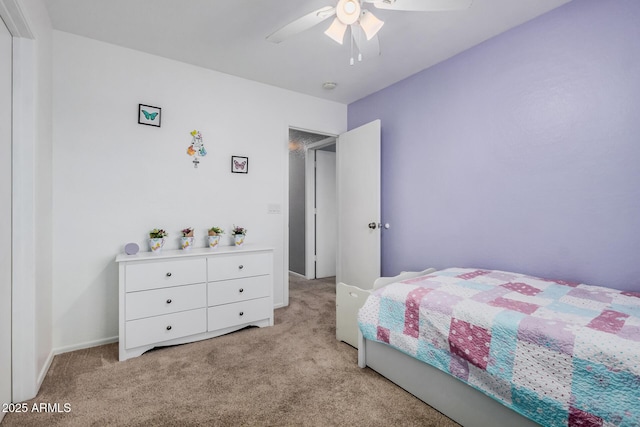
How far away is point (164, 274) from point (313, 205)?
111 inches

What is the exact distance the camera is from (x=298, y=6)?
6.63 ft

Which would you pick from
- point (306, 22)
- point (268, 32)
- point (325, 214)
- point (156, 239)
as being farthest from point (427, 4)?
point (325, 214)

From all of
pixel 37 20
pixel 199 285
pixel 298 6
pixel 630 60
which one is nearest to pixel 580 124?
pixel 630 60

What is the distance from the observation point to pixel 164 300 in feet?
7.59

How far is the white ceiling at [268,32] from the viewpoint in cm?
205

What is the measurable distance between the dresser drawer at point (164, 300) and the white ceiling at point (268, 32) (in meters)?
1.95

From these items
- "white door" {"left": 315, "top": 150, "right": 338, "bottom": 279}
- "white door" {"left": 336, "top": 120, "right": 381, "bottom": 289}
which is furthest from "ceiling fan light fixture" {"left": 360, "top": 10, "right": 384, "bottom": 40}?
"white door" {"left": 315, "top": 150, "right": 338, "bottom": 279}

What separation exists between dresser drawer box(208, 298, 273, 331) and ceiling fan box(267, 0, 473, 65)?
2.06 meters

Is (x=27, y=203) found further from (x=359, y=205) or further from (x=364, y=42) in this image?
(x=359, y=205)

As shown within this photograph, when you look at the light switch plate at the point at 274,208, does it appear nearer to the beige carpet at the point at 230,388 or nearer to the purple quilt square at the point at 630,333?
the beige carpet at the point at 230,388

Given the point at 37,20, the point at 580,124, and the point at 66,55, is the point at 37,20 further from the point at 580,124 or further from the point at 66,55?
the point at 580,124

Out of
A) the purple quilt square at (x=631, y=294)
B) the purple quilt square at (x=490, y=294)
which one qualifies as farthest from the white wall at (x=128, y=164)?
the purple quilt square at (x=631, y=294)

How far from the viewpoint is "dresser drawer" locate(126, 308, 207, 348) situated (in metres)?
2.20

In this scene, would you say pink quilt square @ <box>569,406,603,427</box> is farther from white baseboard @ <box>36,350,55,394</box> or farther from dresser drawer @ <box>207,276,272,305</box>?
white baseboard @ <box>36,350,55,394</box>
